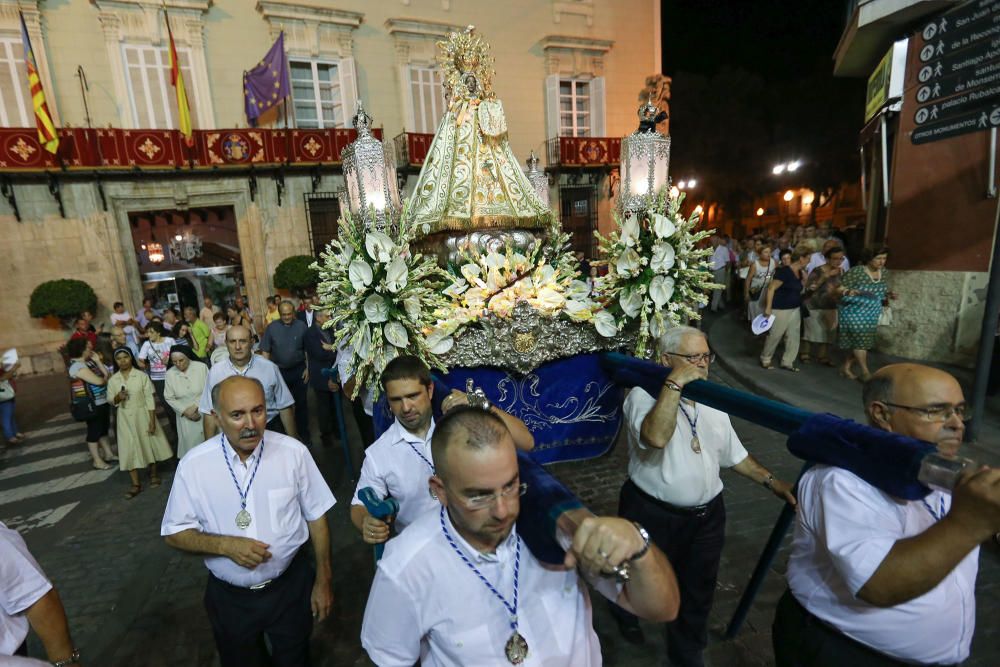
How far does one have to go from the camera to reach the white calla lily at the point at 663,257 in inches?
137

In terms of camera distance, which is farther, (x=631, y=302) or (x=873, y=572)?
(x=631, y=302)

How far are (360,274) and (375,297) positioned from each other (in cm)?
18

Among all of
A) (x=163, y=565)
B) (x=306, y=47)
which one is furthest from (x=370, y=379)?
(x=306, y=47)

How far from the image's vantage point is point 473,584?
145 centimetres

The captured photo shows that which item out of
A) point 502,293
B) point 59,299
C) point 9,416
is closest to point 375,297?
point 502,293

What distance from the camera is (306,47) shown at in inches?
578

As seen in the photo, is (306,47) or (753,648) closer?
(753,648)

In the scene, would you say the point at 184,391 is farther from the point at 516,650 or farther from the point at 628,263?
the point at 516,650

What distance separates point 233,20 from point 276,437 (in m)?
16.1

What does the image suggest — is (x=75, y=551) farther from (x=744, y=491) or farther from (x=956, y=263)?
(x=956, y=263)

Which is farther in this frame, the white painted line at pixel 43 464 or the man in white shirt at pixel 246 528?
the white painted line at pixel 43 464

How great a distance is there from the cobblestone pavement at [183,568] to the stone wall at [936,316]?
4084 millimetres

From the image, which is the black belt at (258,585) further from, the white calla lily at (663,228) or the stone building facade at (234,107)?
the stone building facade at (234,107)

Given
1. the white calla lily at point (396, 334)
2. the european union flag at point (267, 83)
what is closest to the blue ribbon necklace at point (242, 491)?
the white calla lily at point (396, 334)
